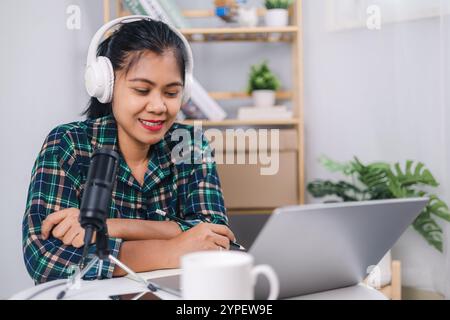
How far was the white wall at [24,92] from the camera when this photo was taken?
2127mm

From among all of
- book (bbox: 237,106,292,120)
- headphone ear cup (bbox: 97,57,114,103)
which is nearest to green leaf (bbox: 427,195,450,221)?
book (bbox: 237,106,292,120)

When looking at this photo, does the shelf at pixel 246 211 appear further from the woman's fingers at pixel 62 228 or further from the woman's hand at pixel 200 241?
the woman's fingers at pixel 62 228

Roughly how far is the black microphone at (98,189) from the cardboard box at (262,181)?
1.45 metres

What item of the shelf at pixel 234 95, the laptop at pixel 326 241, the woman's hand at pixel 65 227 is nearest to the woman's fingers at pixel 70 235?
the woman's hand at pixel 65 227

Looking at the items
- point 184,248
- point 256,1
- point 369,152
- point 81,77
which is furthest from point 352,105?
point 184,248

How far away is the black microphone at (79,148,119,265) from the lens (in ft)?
2.19

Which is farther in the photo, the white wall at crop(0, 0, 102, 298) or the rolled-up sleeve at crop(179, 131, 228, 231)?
the white wall at crop(0, 0, 102, 298)

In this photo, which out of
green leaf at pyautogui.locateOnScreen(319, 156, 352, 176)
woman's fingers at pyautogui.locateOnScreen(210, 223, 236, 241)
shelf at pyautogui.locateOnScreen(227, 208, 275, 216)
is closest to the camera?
woman's fingers at pyautogui.locateOnScreen(210, 223, 236, 241)

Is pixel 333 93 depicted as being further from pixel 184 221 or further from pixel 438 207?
pixel 184 221

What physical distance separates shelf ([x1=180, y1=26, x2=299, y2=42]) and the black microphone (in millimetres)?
1500

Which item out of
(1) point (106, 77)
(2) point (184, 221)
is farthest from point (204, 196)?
(1) point (106, 77)

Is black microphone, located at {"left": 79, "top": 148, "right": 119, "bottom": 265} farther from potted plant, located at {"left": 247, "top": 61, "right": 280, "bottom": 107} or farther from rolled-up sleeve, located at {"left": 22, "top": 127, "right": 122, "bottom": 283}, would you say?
potted plant, located at {"left": 247, "top": 61, "right": 280, "bottom": 107}

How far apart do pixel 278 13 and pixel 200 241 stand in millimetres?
1368

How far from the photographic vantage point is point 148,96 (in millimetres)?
1208
